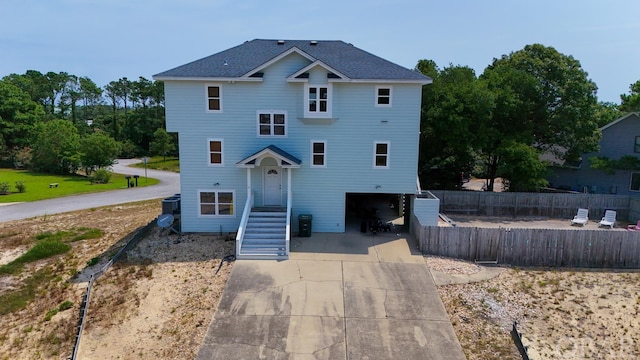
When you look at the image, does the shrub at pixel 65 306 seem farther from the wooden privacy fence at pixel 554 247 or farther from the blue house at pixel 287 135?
the wooden privacy fence at pixel 554 247

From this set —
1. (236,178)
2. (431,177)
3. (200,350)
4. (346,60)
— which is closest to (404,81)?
(346,60)

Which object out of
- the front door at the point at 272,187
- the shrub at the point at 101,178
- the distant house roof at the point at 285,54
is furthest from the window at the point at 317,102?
the shrub at the point at 101,178

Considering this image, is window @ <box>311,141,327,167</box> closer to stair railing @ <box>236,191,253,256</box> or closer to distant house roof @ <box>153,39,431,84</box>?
distant house roof @ <box>153,39,431,84</box>

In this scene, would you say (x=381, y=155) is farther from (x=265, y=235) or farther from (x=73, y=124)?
(x=73, y=124)

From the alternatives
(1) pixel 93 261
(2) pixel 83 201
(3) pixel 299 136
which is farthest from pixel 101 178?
(3) pixel 299 136

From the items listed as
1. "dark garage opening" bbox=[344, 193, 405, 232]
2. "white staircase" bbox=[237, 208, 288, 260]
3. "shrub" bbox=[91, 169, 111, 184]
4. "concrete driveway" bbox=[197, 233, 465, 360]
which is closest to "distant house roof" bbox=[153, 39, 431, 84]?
"white staircase" bbox=[237, 208, 288, 260]

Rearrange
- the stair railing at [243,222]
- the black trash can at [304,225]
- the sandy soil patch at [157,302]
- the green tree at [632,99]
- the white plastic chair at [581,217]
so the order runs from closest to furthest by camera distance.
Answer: the sandy soil patch at [157,302]
the stair railing at [243,222]
the black trash can at [304,225]
the white plastic chair at [581,217]
the green tree at [632,99]

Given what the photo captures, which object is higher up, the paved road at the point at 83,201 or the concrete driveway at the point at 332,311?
the paved road at the point at 83,201
